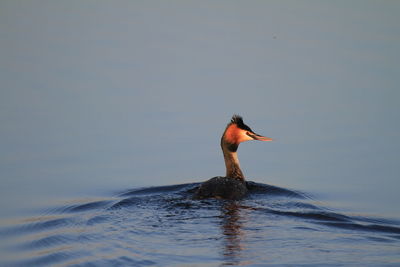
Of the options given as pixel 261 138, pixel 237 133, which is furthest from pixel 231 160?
pixel 261 138

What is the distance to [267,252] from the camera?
8.95 meters

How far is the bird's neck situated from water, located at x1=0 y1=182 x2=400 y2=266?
1094mm

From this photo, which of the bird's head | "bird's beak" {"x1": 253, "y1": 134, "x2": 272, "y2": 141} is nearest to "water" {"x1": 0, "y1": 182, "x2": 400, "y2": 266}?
"bird's beak" {"x1": 253, "y1": 134, "x2": 272, "y2": 141}

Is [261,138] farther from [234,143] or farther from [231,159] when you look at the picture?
[231,159]

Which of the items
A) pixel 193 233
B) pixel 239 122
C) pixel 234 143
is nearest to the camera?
pixel 193 233

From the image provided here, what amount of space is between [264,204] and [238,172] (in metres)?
1.51

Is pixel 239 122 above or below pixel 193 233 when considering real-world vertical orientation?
above

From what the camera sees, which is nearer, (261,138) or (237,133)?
(261,138)

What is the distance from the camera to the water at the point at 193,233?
876 cm

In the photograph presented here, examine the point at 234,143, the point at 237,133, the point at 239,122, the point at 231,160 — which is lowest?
the point at 231,160

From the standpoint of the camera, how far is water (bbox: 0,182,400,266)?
8758 mm

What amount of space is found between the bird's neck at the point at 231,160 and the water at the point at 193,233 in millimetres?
1094

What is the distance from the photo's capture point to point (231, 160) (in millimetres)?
12938

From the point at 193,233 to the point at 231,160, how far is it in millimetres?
3509
